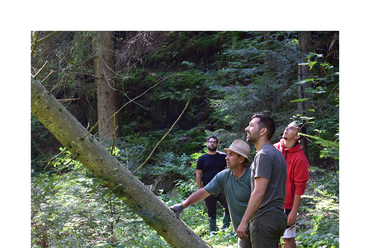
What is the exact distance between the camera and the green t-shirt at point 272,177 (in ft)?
8.11

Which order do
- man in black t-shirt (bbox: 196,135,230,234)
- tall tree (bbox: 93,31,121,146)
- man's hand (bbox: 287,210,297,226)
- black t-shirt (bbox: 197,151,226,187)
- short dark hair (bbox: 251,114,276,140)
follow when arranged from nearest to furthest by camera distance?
short dark hair (bbox: 251,114,276,140), man's hand (bbox: 287,210,297,226), man in black t-shirt (bbox: 196,135,230,234), black t-shirt (bbox: 197,151,226,187), tall tree (bbox: 93,31,121,146)

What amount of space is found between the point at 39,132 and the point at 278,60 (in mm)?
9731

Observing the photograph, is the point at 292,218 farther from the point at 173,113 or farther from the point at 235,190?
the point at 173,113

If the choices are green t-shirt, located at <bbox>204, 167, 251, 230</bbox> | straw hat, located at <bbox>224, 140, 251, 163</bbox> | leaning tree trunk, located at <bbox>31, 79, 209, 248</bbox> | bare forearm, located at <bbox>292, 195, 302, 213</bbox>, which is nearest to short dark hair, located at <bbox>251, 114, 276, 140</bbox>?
straw hat, located at <bbox>224, 140, 251, 163</bbox>

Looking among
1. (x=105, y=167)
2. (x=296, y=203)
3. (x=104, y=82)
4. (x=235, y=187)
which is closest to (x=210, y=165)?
(x=296, y=203)

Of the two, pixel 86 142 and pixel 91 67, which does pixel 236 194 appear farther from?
pixel 91 67

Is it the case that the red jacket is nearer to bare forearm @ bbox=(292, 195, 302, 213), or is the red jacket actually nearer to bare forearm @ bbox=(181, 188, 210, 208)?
bare forearm @ bbox=(292, 195, 302, 213)

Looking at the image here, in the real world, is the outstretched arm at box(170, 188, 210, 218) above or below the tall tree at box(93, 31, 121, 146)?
below

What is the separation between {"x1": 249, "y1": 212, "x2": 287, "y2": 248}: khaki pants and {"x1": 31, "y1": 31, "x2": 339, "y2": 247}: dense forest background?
1.44 ft

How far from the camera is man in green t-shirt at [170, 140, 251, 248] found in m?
2.95

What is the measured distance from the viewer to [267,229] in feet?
8.11

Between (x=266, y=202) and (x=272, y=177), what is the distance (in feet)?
0.76

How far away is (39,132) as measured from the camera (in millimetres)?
11523

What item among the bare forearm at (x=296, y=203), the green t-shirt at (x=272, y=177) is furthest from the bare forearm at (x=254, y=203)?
the bare forearm at (x=296, y=203)
